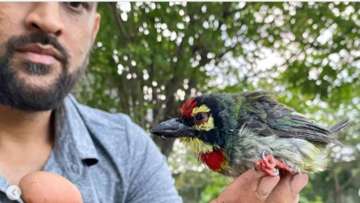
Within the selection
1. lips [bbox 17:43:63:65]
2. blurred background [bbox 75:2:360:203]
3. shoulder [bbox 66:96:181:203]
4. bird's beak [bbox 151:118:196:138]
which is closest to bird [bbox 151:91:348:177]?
bird's beak [bbox 151:118:196:138]

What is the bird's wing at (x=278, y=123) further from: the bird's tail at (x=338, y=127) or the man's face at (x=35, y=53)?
the man's face at (x=35, y=53)

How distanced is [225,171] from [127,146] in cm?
57

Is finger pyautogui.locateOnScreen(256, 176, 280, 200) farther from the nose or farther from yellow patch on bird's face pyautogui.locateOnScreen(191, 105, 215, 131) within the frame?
the nose

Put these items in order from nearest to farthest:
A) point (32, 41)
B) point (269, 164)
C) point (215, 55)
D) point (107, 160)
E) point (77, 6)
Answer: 1. point (269, 164)
2. point (32, 41)
3. point (77, 6)
4. point (107, 160)
5. point (215, 55)

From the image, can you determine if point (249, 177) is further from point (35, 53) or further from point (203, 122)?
point (35, 53)

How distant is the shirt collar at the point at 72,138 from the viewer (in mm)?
1565

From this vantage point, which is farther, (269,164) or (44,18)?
(44,18)

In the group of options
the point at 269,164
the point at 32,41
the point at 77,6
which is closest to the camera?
the point at 269,164

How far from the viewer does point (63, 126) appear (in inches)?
63.9

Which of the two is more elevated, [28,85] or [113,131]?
[28,85]

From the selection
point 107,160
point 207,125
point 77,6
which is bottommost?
point 107,160

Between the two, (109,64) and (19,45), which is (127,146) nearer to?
(19,45)

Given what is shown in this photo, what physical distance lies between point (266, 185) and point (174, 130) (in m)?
0.19

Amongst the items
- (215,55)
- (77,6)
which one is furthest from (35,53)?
(215,55)
